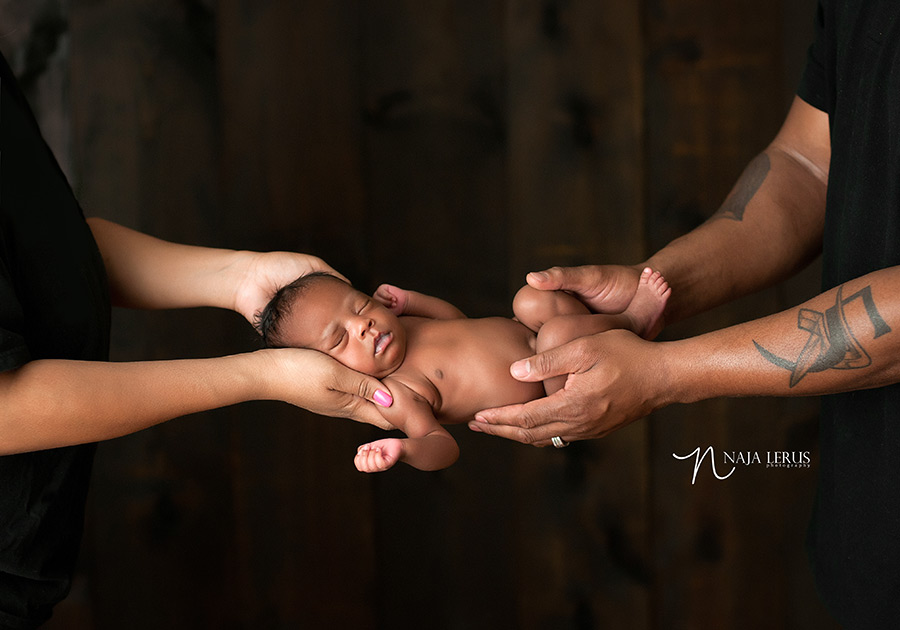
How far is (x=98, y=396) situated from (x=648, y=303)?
855 mm

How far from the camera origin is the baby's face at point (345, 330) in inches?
54.2

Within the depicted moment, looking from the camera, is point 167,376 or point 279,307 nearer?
point 167,376

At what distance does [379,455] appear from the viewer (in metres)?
1.17

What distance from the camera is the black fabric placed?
1.11 meters

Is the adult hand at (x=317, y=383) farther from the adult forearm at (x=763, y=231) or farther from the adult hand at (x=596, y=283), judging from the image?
the adult forearm at (x=763, y=231)

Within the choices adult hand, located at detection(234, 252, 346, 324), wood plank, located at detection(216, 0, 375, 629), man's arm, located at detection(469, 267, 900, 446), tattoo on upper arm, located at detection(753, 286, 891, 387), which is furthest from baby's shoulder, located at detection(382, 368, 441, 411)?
wood plank, located at detection(216, 0, 375, 629)

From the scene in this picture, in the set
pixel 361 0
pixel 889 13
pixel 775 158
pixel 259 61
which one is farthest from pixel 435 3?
pixel 889 13

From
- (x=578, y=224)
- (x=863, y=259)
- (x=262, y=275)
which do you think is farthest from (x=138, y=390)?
(x=578, y=224)

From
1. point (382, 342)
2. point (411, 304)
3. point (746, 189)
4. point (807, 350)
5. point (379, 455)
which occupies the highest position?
point (746, 189)

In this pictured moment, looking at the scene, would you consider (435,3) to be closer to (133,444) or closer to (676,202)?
(676,202)

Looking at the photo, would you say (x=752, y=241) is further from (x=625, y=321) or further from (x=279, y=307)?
(x=279, y=307)

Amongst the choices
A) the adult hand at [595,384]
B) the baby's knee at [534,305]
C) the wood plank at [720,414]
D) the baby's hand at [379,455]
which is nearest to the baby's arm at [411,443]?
the baby's hand at [379,455]

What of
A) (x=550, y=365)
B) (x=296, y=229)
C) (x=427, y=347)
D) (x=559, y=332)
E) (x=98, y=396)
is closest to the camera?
(x=98, y=396)

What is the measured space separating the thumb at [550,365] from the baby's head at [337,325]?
0.25m
